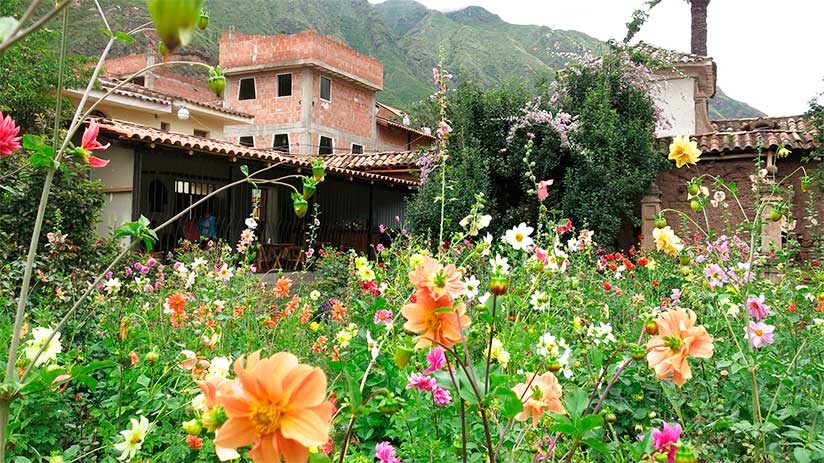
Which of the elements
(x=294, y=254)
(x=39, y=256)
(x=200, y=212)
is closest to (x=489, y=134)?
(x=294, y=254)

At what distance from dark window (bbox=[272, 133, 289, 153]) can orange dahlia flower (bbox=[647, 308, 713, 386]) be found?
20594 millimetres

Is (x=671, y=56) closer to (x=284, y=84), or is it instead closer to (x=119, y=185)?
(x=119, y=185)

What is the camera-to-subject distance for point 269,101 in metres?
21.2

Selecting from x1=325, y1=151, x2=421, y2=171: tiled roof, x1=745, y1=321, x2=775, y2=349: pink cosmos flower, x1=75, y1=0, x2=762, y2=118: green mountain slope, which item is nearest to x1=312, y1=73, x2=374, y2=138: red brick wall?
x1=325, y1=151, x2=421, y2=171: tiled roof

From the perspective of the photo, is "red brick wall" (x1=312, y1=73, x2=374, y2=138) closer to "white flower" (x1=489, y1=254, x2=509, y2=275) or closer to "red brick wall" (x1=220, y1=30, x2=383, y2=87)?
"red brick wall" (x1=220, y1=30, x2=383, y2=87)

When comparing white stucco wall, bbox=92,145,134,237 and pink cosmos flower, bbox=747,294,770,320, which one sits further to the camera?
white stucco wall, bbox=92,145,134,237

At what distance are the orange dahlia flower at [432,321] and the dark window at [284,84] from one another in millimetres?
21030

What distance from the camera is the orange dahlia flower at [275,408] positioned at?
0.53 m

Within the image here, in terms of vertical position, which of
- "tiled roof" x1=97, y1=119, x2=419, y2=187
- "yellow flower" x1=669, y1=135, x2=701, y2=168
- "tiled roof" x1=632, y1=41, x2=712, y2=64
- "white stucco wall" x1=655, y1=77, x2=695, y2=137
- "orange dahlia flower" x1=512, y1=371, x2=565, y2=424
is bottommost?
"orange dahlia flower" x1=512, y1=371, x2=565, y2=424

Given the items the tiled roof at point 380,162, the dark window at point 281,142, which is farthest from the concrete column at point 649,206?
the dark window at point 281,142

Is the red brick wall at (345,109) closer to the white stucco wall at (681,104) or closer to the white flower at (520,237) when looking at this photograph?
the white stucco wall at (681,104)

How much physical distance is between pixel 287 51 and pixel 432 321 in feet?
69.5

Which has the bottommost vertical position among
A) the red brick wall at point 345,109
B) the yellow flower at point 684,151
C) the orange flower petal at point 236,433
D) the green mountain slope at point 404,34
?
the orange flower petal at point 236,433

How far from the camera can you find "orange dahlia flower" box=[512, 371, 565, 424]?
106cm
